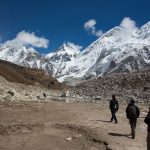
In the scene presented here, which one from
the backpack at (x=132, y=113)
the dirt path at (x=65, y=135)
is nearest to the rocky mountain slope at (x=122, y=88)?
the dirt path at (x=65, y=135)

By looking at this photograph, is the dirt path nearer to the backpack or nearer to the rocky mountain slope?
the backpack

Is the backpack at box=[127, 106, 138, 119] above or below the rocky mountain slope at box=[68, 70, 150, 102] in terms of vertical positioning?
below

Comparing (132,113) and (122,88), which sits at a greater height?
(122,88)

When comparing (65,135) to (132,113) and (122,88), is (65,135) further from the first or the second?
(122,88)

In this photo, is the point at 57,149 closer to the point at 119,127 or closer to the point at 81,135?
the point at 81,135

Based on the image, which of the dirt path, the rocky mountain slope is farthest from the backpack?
the rocky mountain slope

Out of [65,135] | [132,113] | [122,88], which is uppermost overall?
[122,88]

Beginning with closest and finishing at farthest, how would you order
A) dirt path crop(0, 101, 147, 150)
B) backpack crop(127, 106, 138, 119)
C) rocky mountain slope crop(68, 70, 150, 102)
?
dirt path crop(0, 101, 147, 150) → backpack crop(127, 106, 138, 119) → rocky mountain slope crop(68, 70, 150, 102)

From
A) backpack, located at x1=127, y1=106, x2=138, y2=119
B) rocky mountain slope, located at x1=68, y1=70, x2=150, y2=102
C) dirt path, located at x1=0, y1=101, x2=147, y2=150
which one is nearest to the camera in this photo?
dirt path, located at x1=0, y1=101, x2=147, y2=150

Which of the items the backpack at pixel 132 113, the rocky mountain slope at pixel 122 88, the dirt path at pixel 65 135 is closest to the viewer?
the dirt path at pixel 65 135

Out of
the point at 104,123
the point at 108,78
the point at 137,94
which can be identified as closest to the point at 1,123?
the point at 104,123

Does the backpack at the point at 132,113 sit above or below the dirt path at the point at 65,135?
above

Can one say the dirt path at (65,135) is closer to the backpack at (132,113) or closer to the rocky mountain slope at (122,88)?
the backpack at (132,113)


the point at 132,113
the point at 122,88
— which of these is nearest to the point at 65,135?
the point at 132,113
